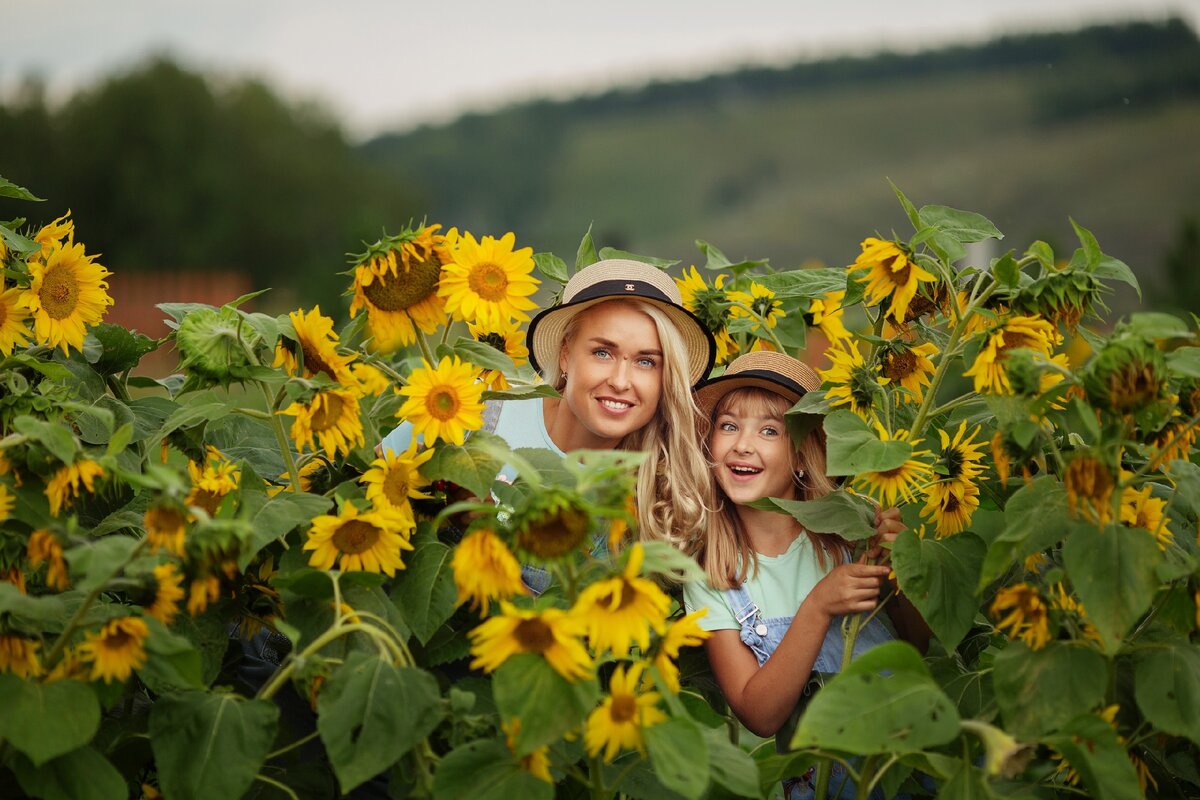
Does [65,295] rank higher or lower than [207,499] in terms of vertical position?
higher

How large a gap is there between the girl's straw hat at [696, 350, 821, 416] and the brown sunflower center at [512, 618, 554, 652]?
3.26 ft

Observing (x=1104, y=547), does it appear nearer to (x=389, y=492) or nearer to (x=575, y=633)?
(x=575, y=633)

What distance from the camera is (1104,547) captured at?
169cm

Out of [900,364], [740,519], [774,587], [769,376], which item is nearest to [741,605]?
[774,587]

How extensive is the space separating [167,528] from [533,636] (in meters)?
0.45

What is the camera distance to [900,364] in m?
2.21

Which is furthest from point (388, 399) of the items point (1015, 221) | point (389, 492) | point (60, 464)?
point (1015, 221)

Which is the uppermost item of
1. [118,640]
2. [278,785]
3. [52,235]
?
[52,235]

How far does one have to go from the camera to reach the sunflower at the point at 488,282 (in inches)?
79.4

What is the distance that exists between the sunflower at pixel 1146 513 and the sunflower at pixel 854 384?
42 centimetres

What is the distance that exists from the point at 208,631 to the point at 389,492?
0.31 m

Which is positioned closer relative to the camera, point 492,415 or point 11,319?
point 11,319

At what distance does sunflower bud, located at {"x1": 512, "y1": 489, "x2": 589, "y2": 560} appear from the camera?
149cm

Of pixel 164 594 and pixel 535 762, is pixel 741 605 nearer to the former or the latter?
pixel 535 762
